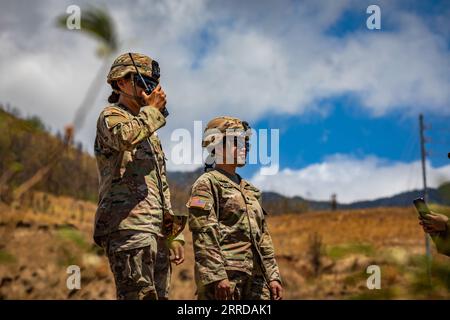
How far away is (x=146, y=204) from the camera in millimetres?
3723

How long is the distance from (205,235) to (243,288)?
0.47 metres

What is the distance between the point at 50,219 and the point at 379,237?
19.8 metres

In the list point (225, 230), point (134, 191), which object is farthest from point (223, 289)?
point (134, 191)

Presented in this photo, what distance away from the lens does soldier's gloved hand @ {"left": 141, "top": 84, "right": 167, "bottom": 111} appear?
383 cm

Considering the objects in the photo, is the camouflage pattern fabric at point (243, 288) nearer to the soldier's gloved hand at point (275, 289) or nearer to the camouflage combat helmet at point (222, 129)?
the soldier's gloved hand at point (275, 289)

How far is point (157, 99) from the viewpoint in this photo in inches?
151

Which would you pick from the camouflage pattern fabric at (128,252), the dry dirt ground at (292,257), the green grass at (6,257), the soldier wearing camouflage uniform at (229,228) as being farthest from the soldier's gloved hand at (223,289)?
the green grass at (6,257)

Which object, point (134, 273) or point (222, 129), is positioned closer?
point (134, 273)

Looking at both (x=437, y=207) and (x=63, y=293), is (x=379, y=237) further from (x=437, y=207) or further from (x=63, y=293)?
(x=437, y=207)

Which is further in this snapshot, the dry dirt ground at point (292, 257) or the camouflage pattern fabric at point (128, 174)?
the camouflage pattern fabric at point (128, 174)

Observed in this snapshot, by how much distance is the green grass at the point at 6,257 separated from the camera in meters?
1.48

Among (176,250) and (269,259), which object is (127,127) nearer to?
(176,250)

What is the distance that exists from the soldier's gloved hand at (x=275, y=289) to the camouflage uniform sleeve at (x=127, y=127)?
1462 mm

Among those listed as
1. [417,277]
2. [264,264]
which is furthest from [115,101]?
[417,277]
